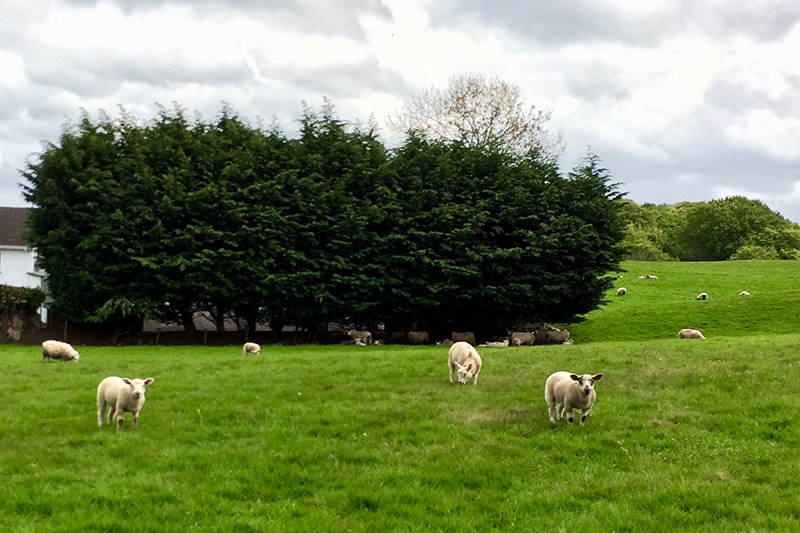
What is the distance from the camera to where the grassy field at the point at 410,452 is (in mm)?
8633

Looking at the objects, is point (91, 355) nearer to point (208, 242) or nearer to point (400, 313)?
point (208, 242)

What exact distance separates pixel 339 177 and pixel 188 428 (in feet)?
77.1

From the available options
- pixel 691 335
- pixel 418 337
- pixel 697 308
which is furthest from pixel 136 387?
pixel 697 308

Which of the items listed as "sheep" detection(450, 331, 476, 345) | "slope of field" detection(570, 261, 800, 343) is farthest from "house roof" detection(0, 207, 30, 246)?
"slope of field" detection(570, 261, 800, 343)

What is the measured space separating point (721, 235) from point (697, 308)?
7154 cm

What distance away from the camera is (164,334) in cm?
3572

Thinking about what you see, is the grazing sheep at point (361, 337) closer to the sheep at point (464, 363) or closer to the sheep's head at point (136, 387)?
the sheep at point (464, 363)

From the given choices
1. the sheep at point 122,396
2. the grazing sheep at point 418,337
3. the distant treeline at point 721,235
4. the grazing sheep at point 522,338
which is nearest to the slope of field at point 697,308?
the grazing sheep at point 522,338

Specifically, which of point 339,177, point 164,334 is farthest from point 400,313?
point 164,334

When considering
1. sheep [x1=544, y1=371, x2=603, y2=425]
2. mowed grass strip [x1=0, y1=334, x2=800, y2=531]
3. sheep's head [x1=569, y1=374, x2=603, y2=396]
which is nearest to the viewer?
mowed grass strip [x1=0, y1=334, x2=800, y2=531]

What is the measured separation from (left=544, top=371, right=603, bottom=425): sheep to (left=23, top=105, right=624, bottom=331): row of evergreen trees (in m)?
19.9

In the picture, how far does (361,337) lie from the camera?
33938 millimetres

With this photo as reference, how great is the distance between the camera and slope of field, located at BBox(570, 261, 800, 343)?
1432 inches

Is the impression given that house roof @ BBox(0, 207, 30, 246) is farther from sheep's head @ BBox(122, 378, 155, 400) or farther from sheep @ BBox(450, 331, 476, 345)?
sheep's head @ BBox(122, 378, 155, 400)
